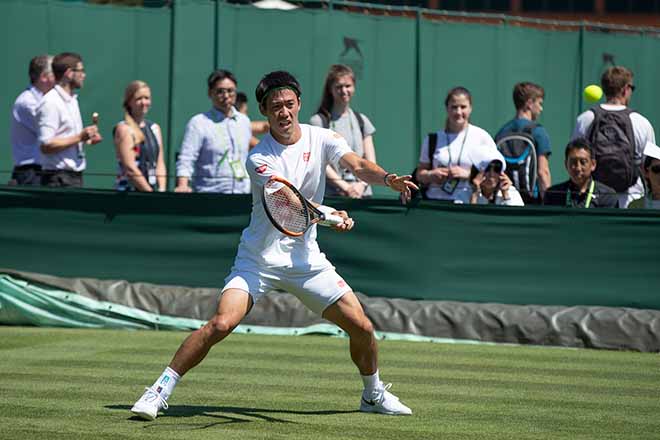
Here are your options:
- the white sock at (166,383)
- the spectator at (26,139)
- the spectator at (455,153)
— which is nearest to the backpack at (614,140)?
the spectator at (455,153)

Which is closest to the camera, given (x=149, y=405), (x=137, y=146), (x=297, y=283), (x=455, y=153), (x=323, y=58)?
(x=149, y=405)

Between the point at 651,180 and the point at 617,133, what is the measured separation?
3.00ft

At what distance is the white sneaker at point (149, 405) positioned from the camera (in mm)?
7078

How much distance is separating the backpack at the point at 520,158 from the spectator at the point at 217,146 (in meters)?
2.56

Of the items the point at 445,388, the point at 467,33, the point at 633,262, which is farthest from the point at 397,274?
the point at 467,33

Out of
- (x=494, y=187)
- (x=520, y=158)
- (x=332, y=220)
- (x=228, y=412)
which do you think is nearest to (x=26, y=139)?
(x=494, y=187)

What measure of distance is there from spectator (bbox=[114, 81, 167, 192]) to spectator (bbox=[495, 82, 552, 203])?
133 inches

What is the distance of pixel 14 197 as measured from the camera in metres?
11.9

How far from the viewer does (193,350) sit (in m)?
7.22

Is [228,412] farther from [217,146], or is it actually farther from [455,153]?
[217,146]

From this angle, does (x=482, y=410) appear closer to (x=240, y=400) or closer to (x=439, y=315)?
(x=240, y=400)

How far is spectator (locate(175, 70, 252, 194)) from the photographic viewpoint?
41.0 ft

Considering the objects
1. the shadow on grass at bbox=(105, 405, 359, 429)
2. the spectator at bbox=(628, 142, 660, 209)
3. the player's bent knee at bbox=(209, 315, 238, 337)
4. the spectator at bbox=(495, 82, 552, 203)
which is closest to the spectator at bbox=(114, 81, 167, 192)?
the spectator at bbox=(495, 82, 552, 203)

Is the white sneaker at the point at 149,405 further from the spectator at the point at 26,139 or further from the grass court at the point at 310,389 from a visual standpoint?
the spectator at the point at 26,139
